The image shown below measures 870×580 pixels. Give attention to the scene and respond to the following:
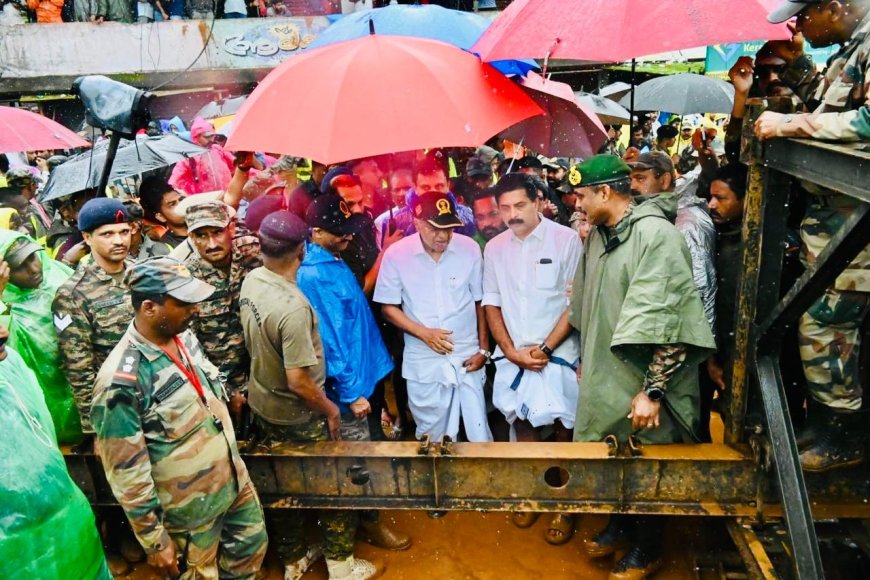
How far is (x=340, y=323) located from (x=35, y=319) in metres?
1.68

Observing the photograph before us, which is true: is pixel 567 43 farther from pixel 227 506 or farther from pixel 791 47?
pixel 227 506

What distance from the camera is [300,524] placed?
12.4 ft

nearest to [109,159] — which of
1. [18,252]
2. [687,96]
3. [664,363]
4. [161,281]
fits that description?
[18,252]

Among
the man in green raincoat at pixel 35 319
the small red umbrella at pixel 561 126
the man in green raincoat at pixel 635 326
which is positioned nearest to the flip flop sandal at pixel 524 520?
the man in green raincoat at pixel 635 326

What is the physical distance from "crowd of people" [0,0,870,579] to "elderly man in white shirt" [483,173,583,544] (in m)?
0.01

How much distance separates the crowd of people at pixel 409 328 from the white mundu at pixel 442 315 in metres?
0.01

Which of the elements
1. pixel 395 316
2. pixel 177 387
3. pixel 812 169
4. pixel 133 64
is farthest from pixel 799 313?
pixel 133 64

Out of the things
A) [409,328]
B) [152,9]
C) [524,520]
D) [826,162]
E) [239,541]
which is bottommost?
[524,520]

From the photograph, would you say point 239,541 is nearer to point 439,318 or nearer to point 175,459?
point 175,459

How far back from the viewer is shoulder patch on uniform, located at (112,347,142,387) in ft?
8.38

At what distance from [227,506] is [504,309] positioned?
2.02 m

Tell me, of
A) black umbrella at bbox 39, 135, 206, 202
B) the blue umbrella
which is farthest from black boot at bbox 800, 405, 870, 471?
black umbrella at bbox 39, 135, 206, 202

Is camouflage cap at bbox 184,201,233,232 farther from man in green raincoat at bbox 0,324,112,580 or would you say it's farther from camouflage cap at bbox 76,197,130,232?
man in green raincoat at bbox 0,324,112,580

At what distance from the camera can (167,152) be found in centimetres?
532
